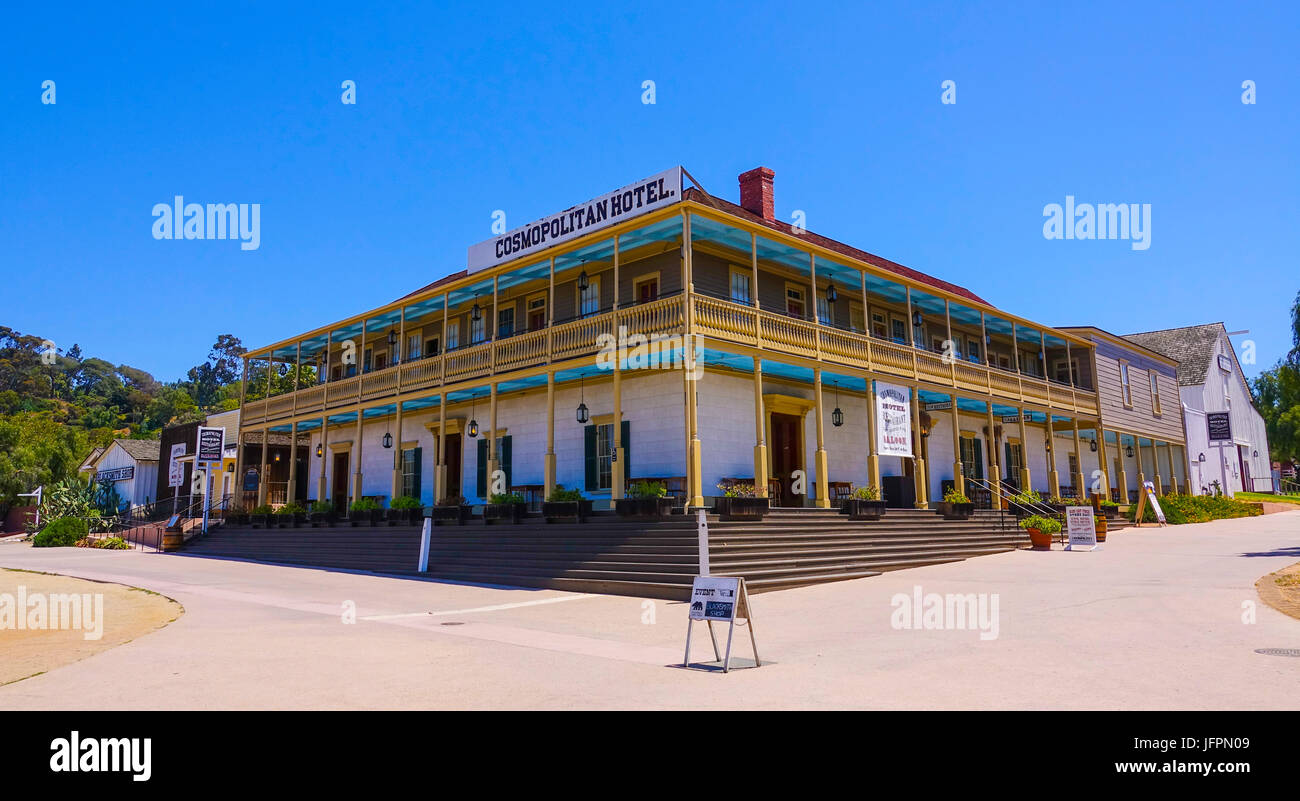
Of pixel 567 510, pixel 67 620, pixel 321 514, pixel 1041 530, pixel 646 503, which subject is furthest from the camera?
pixel 321 514

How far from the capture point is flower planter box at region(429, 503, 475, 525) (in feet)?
65.7

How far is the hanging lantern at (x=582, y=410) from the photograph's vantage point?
20.8m

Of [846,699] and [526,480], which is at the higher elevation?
[526,480]

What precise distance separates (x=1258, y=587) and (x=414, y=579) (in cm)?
1430

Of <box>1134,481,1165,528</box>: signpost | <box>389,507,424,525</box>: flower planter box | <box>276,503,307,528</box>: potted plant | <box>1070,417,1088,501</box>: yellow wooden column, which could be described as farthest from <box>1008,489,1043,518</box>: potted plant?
<box>276,503,307,528</box>: potted plant

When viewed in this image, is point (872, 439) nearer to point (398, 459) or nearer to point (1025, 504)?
point (1025, 504)

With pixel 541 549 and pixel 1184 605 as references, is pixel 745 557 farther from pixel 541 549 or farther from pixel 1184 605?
pixel 1184 605

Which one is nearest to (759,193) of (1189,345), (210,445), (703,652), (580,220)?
(580,220)

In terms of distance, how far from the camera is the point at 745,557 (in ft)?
45.9

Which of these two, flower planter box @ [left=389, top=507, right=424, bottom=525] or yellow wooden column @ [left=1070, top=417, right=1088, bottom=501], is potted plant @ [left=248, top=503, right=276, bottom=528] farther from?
yellow wooden column @ [left=1070, top=417, right=1088, bottom=501]

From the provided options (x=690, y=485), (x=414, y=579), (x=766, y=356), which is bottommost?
(x=414, y=579)

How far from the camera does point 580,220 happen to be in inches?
778

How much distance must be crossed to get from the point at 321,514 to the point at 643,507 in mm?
13624
